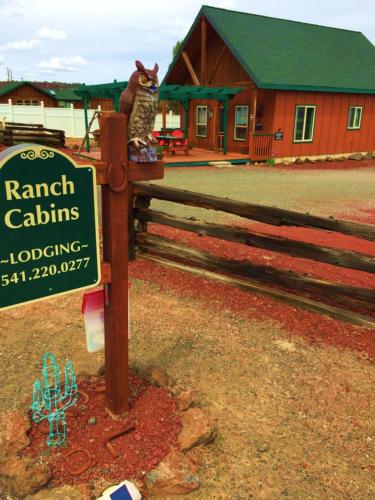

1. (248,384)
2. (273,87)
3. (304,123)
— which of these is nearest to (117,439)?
(248,384)

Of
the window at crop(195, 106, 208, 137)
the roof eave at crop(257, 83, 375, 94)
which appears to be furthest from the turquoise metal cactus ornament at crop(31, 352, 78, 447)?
the window at crop(195, 106, 208, 137)

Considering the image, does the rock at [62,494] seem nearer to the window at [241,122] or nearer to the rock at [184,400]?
the rock at [184,400]

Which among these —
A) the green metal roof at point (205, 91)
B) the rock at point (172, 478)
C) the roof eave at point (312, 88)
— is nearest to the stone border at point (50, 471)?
the rock at point (172, 478)

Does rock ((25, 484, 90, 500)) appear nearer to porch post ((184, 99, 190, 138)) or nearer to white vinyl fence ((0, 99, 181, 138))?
porch post ((184, 99, 190, 138))

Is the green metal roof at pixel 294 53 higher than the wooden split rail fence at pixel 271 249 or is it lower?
higher

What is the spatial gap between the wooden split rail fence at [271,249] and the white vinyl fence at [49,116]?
24073 millimetres

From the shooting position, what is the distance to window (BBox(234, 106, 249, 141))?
1999cm

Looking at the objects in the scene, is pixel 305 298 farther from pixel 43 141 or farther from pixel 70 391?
pixel 43 141

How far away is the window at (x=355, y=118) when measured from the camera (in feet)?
72.0

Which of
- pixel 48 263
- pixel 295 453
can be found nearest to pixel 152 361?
pixel 295 453

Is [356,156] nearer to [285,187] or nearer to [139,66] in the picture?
[285,187]

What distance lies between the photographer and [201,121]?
22672 mm

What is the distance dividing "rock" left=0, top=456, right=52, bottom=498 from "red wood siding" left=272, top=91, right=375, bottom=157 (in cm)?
1842

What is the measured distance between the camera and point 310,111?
2020 cm
